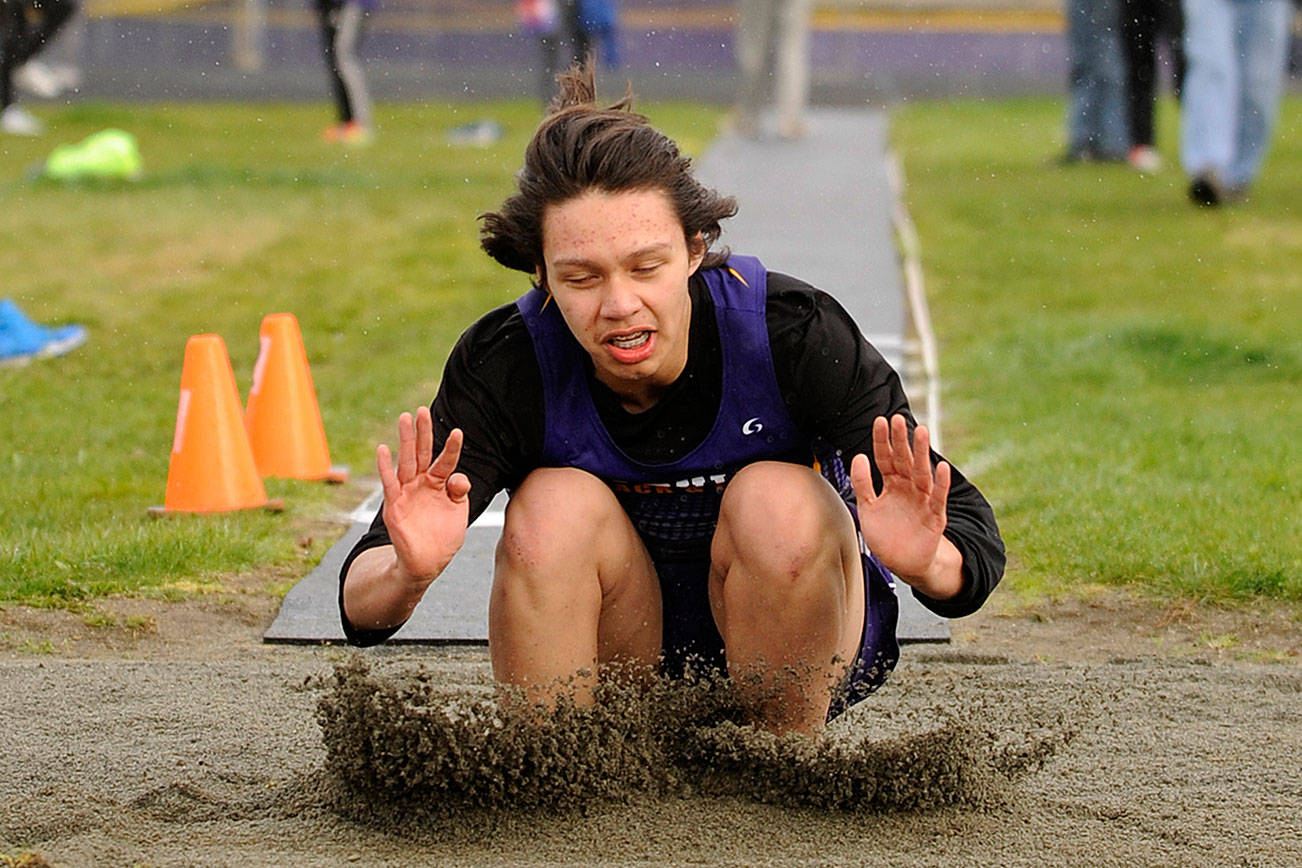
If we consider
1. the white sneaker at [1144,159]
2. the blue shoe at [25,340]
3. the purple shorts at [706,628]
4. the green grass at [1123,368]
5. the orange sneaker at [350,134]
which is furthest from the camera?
the orange sneaker at [350,134]

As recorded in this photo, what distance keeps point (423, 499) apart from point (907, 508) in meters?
0.80

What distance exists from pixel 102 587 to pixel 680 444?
218 cm

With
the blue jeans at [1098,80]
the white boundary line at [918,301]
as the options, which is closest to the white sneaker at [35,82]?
the white boundary line at [918,301]

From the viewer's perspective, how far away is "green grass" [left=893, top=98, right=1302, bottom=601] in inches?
204

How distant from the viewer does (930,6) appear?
1201 inches

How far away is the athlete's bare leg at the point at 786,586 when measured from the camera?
10.2 ft

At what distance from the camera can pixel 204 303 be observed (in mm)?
9117

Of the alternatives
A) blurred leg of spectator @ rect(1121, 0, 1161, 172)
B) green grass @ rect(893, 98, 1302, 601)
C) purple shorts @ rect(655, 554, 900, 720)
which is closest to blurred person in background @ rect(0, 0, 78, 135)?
green grass @ rect(893, 98, 1302, 601)

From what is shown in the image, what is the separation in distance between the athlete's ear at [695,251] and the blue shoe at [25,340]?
5.24m

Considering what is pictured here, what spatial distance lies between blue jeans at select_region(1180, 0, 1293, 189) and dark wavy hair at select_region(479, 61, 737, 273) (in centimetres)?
803

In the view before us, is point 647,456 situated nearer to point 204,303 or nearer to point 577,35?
point 204,303

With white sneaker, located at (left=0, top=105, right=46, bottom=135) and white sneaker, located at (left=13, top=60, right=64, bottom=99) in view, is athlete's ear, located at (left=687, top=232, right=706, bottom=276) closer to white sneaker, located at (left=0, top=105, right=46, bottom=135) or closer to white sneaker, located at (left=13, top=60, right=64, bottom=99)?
white sneaker, located at (left=0, top=105, right=46, bottom=135)

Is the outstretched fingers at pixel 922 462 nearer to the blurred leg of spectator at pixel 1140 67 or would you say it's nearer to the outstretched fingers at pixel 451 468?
the outstretched fingers at pixel 451 468

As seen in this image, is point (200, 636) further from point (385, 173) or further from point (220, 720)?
point (385, 173)
